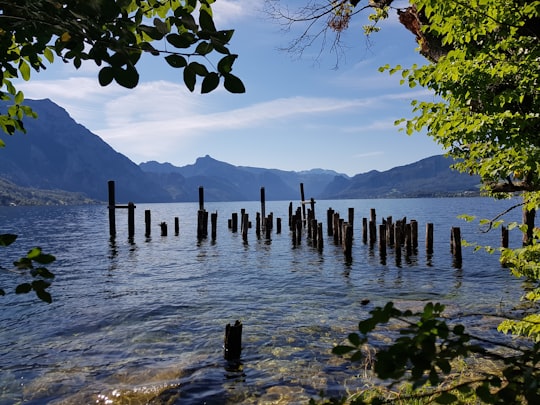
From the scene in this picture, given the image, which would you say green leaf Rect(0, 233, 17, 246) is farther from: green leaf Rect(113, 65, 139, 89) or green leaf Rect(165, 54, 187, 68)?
green leaf Rect(165, 54, 187, 68)

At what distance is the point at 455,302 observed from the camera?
13062 millimetres

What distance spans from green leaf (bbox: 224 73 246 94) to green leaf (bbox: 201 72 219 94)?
2.2 inches

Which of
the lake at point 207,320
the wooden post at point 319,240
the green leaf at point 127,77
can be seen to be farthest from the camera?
the wooden post at point 319,240

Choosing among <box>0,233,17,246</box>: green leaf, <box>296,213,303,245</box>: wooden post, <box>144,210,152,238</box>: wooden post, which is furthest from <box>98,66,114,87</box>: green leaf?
<box>144,210,152,238</box>: wooden post

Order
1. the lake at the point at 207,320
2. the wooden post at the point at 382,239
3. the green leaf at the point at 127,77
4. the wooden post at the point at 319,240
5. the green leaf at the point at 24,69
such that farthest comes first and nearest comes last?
the wooden post at the point at 319,240, the wooden post at the point at 382,239, the lake at the point at 207,320, the green leaf at the point at 24,69, the green leaf at the point at 127,77

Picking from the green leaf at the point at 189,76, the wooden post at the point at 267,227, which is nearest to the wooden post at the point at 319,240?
the wooden post at the point at 267,227

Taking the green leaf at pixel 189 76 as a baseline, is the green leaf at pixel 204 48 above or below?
above

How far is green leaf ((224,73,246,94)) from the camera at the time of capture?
5.11ft

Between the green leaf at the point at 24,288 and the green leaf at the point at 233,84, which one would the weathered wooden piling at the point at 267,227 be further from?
the green leaf at the point at 233,84

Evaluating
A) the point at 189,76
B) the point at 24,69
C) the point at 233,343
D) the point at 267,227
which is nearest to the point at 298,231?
the point at 267,227

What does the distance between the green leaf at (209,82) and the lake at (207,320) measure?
5.53 metres

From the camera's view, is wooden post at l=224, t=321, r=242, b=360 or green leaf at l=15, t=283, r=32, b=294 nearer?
green leaf at l=15, t=283, r=32, b=294

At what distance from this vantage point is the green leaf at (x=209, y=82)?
62.3 inches

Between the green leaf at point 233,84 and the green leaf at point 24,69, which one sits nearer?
the green leaf at point 233,84
